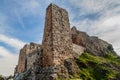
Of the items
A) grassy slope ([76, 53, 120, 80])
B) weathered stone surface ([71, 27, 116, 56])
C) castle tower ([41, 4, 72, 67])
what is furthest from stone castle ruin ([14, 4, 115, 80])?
weathered stone surface ([71, 27, 116, 56])

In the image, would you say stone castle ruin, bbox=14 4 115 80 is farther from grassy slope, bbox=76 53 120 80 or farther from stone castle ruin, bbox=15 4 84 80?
grassy slope, bbox=76 53 120 80

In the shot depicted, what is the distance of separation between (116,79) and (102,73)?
2.54 m

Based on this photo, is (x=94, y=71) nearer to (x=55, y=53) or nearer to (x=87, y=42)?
(x=55, y=53)

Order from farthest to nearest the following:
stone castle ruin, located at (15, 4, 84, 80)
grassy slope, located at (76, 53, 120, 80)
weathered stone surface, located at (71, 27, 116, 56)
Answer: weathered stone surface, located at (71, 27, 116, 56), grassy slope, located at (76, 53, 120, 80), stone castle ruin, located at (15, 4, 84, 80)

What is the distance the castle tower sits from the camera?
31.4 meters

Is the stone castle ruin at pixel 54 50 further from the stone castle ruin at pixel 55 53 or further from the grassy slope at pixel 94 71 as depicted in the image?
the grassy slope at pixel 94 71

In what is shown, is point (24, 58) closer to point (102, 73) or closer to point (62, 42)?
point (62, 42)

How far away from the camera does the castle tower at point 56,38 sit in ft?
103

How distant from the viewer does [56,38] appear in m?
32.5

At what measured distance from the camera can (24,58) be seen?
43062 mm

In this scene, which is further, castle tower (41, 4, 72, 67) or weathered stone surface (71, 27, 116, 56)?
weathered stone surface (71, 27, 116, 56)

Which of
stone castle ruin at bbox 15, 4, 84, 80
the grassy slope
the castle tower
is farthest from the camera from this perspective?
the grassy slope

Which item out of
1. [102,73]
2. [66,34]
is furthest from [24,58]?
[102,73]

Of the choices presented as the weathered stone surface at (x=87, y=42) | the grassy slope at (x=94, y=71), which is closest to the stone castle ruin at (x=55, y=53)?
the grassy slope at (x=94, y=71)
